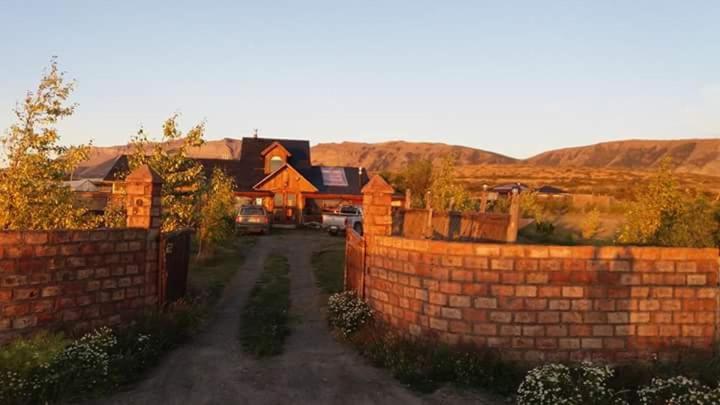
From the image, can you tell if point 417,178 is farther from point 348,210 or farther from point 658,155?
point 658,155

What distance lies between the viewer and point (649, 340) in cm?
857

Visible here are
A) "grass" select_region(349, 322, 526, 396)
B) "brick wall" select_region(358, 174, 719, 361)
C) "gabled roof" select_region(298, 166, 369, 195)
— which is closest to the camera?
"grass" select_region(349, 322, 526, 396)

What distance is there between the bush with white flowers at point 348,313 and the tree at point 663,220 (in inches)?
506

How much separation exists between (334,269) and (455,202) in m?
11.9

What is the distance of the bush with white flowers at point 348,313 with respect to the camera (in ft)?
34.8

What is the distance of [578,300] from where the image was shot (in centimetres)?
848

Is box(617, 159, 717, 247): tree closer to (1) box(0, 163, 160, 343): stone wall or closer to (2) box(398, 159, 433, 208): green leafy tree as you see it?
(1) box(0, 163, 160, 343): stone wall

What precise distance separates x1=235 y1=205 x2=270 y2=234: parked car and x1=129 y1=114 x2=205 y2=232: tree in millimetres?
12089

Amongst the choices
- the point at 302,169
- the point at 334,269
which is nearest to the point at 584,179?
the point at 302,169

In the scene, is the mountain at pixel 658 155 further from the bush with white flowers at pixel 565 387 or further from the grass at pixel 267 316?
the bush with white flowers at pixel 565 387

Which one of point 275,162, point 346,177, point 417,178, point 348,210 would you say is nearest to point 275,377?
point 348,210

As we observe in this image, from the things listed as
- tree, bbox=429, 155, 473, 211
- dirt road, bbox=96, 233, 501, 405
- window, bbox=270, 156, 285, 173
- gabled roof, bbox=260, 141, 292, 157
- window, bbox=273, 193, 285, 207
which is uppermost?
gabled roof, bbox=260, 141, 292, 157

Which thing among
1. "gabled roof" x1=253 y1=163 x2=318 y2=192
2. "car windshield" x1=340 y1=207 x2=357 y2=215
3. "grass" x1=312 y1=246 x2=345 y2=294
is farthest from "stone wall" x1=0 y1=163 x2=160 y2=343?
"gabled roof" x1=253 y1=163 x2=318 y2=192

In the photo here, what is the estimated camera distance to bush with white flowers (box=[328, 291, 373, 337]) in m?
10.6
